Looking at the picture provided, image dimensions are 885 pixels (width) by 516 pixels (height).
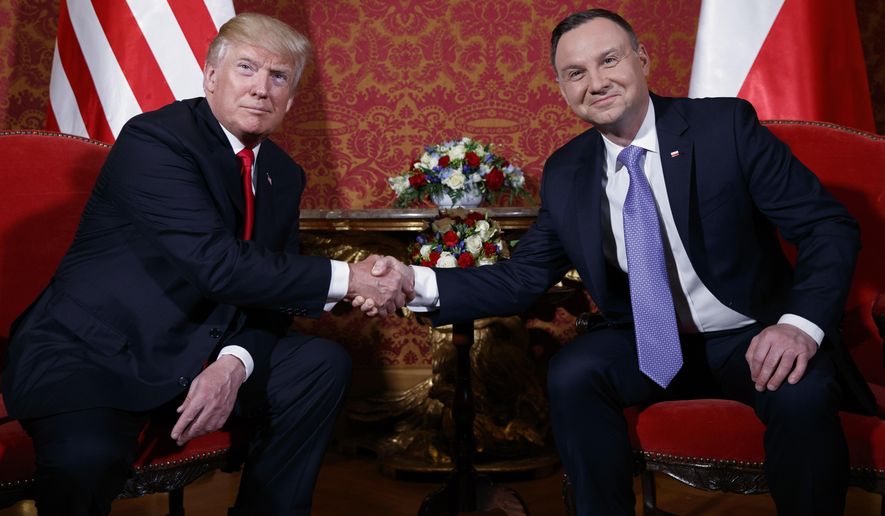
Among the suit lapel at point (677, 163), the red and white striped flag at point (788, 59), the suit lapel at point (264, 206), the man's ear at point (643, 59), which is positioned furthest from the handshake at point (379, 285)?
the red and white striped flag at point (788, 59)

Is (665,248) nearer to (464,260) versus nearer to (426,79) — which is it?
(464,260)

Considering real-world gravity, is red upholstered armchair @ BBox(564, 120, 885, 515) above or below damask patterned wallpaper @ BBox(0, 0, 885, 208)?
below

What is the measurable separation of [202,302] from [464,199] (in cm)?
139

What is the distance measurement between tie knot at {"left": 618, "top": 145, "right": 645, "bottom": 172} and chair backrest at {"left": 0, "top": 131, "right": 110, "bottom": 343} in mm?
1451

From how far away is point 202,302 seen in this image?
208 cm

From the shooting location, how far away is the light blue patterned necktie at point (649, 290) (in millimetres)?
2006

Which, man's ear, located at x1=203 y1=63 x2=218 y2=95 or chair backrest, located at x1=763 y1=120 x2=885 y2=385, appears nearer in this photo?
man's ear, located at x1=203 y1=63 x2=218 y2=95

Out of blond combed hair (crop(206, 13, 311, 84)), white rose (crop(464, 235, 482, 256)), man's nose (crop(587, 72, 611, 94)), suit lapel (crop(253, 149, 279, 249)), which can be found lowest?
white rose (crop(464, 235, 482, 256))

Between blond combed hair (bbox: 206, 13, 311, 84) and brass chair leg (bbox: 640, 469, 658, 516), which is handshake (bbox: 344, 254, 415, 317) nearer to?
blond combed hair (bbox: 206, 13, 311, 84)

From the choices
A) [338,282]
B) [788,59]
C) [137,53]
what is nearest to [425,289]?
[338,282]

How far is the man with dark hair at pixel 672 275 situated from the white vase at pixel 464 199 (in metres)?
0.86

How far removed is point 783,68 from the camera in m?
3.05

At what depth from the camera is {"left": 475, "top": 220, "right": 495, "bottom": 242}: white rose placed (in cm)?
294

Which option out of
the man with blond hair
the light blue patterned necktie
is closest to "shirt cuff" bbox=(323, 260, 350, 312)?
the man with blond hair
